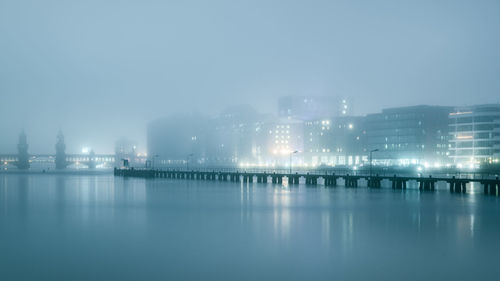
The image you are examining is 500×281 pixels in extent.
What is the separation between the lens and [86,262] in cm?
3559

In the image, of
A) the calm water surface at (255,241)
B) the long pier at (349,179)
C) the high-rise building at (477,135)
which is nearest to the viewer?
the calm water surface at (255,241)

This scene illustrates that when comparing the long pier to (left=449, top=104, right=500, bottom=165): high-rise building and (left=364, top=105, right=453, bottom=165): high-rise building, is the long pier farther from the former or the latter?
(left=364, top=105, right=453, bottom=165): high-rise building

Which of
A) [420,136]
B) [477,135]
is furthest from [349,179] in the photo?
[420,136]

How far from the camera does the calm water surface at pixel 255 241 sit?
109 ft

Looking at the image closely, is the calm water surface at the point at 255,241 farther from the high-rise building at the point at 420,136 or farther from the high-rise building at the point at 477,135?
the high-rise building at the point at 420,136

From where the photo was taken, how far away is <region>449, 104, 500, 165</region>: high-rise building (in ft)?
511

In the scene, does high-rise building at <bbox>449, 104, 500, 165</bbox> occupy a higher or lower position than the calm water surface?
higher

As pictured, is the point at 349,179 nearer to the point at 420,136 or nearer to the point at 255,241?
the point at 255,241

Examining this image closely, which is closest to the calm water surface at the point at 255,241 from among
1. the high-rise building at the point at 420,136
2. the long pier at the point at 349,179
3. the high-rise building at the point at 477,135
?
the long pier at the point at 349,179

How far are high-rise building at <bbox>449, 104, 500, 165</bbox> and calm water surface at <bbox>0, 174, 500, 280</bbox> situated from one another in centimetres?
9115

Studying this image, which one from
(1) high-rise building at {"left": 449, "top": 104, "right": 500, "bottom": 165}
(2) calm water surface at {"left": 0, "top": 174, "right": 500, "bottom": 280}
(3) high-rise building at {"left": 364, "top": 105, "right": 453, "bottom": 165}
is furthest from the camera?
(3) high-rise building at {"left": 364, "top": 105, "right": 453, "bottom": 165}

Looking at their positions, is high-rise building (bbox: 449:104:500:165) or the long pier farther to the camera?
high-rise building (bbox: 449:104:500:165)

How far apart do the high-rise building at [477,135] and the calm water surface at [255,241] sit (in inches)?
3589

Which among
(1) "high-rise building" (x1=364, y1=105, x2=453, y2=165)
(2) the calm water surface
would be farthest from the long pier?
(1) "high-rise building" (x1=364, y1=105, x2=453, y2=165)
